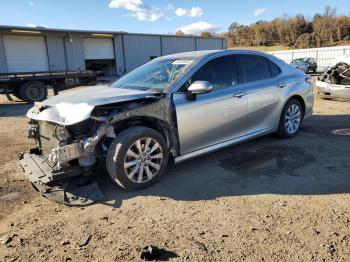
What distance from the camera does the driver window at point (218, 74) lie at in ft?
15.3

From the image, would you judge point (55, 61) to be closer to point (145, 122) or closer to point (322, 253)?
point (145, 122)

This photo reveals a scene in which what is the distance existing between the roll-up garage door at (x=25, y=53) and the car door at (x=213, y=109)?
793 inches

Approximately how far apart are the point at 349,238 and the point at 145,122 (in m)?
2.60

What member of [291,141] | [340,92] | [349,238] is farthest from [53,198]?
[340,92]

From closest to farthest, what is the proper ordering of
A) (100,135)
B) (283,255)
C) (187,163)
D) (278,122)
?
(283,255) < (100,135) < (187,163) < (278,122)

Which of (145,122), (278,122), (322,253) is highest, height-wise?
(145,122)

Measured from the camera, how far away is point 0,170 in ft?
16.9

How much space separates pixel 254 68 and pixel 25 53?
20356mm

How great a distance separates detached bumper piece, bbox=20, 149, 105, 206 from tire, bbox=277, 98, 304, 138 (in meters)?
3.57

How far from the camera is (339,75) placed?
36.3 ft

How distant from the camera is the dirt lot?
2.90m

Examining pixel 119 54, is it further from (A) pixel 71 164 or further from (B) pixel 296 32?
(B) pixel 296 32

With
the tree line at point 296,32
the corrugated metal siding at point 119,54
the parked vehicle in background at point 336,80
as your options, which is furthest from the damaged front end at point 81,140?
the tree line at point 296,32

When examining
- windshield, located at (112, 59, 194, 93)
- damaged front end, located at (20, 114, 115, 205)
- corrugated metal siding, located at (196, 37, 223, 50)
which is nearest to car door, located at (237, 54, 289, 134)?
windshield, located at (112, 59, 194, 93)
